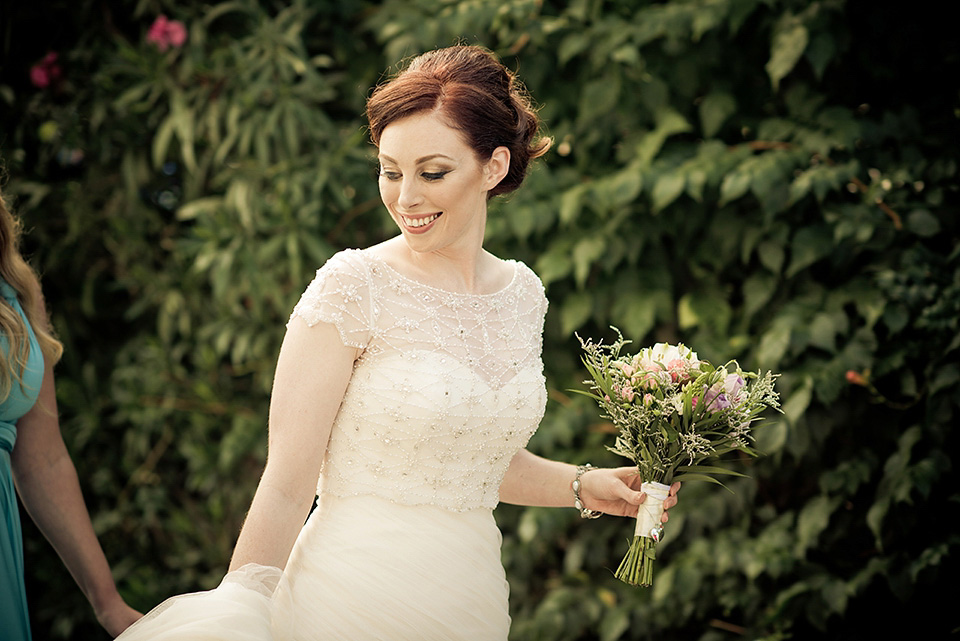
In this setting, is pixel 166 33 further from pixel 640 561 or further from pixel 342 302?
pixel 640 561

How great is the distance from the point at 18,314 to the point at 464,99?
1.26 meters

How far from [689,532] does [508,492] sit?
1.16 m

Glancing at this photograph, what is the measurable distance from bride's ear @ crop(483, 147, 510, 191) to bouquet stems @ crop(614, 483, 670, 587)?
31.8 inches

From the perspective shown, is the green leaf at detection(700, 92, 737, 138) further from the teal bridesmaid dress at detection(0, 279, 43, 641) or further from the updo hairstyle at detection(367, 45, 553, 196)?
the teal bridesmaid dress at detection(0, 279, 43, 641)

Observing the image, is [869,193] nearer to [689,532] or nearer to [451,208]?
[689,532]

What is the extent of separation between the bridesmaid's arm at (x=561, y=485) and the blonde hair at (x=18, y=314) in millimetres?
1259

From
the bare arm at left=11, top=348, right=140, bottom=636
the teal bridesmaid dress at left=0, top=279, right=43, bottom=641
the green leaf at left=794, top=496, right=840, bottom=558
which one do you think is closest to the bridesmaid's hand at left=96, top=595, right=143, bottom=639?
the bare arm at left=11, top=348, right=140, bottom=636

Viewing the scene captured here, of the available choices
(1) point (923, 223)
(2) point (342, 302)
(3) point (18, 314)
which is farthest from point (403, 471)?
(1) point (923, 223)

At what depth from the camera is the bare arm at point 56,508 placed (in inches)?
87.4

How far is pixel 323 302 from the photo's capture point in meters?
1.84

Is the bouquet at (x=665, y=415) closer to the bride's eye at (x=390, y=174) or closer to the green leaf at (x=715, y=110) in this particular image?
the bride's eye at (x=390, y=174)

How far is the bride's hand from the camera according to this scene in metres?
2.12

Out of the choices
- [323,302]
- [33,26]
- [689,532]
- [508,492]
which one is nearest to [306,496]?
[323,302]

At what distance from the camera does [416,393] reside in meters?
1.90
